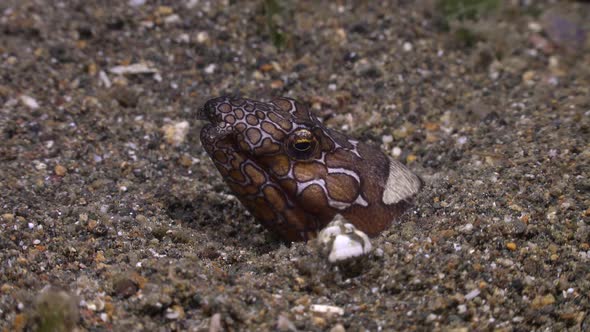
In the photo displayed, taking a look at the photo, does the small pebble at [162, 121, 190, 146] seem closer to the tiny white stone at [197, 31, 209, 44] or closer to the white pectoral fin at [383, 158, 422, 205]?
the tiny white stone at [197, 31, 209, 44]

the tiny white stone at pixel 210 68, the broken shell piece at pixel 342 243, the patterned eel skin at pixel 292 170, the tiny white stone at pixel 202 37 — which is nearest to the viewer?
the broken shell piece at pixel 342 243

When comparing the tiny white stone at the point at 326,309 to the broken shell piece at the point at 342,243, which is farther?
the broken shell piece at the point at 342,243

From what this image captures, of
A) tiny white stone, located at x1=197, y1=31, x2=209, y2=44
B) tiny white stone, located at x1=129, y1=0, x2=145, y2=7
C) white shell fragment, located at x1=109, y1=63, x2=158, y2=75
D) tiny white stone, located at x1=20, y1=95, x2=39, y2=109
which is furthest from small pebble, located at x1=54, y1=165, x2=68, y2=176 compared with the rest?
tiny white stone, located at x1=129, y1=0, x2=145, y2=7

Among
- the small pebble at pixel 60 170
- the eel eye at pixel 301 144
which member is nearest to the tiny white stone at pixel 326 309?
the eel eye at pixel 301 144

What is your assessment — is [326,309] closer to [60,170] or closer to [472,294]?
[472,294]

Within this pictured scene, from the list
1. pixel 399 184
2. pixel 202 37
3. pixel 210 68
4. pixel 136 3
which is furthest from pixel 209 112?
pixel 136 3

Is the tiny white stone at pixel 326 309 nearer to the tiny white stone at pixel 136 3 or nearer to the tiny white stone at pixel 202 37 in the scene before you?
the tiny white stone at pixel 202 37

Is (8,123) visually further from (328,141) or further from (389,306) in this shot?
(389,306)
